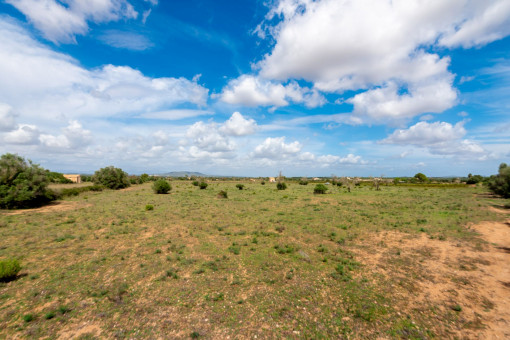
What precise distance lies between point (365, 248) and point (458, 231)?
33.6 ft

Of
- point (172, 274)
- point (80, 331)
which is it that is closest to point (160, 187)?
point (172, 274)

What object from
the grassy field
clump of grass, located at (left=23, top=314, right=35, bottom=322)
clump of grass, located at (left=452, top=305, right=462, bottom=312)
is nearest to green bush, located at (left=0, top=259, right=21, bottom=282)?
the grassy field

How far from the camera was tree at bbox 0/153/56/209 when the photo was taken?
25312 mm

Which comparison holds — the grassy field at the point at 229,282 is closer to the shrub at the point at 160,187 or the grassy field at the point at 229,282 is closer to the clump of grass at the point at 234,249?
the clump of grass at the point at 234,249

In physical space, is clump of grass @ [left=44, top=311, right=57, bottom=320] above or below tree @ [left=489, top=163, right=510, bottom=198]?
below

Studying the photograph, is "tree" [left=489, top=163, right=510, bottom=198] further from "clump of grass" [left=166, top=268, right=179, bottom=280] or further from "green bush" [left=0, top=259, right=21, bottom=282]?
"green bush" [left=0, top=259, right=21, bottom=282]

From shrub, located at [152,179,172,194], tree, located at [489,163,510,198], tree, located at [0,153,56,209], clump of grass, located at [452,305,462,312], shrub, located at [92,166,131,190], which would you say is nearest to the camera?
clump of grass, located at [452,305,462,312]

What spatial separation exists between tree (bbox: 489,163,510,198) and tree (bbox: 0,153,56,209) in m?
76.9

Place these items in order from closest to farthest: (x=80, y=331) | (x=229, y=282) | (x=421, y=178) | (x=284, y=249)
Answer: (x=80, y=331), (x=229, y=282), (x=284, y=249), (x=421, y=178)

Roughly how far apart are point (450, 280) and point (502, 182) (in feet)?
154

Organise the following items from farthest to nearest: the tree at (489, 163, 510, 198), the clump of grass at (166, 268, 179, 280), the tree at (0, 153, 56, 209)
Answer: the tree at (489, 163, 510, 198) < the tree at (0, 153, 56, 209) < the clump of grass at (166, 268, 179, 280)

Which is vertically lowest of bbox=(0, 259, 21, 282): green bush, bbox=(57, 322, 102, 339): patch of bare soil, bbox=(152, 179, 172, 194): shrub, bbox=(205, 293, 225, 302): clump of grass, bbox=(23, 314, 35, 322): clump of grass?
bbox=(57, 322, 102, 339): patch of bare soil

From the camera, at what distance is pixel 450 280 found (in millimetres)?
9625

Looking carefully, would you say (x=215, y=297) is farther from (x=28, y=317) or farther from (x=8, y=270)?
(x=8, y=270)
